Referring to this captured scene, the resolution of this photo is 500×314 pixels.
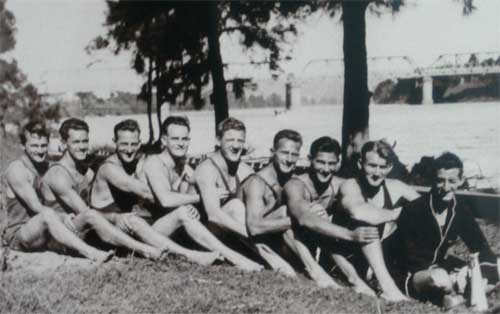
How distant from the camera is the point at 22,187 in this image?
3607 mm

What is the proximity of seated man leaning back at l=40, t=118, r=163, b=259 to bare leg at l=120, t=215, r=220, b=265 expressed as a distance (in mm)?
52

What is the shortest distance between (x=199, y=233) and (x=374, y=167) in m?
1.01

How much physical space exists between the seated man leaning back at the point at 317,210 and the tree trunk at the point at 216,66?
9.67 feet

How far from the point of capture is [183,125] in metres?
3.53

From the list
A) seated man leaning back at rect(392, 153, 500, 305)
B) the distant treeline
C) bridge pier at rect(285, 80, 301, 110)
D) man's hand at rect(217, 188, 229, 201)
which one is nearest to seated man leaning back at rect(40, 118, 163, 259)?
man's hand at rect(217, 188, 229, 201)

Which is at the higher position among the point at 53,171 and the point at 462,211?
the point at 53,171

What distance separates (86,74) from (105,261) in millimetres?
5555

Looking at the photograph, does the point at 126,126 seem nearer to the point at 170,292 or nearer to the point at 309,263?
the point at 170,292

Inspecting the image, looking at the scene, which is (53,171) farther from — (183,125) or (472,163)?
(472,163)

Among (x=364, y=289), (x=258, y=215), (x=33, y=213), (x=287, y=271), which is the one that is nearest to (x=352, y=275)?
(x=364, y=289)

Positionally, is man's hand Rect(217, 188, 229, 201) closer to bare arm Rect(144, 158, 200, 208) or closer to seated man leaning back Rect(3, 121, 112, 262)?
bare arm Rect(144, 158, 200, 208)

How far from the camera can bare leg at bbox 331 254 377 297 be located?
2.96 metres

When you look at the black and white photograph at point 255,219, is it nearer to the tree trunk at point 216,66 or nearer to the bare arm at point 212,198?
the bare arm at point 212,198

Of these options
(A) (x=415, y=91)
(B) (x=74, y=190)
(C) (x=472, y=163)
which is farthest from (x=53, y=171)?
(A) (x=415, y=91)
